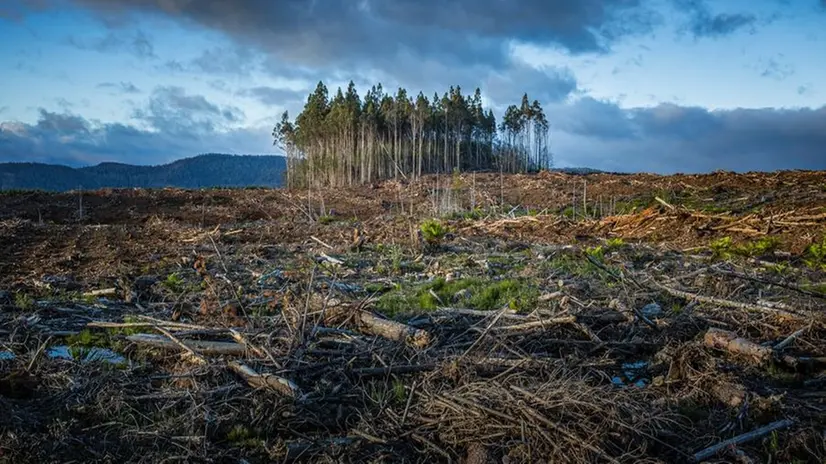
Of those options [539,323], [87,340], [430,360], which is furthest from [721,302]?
[87,340]

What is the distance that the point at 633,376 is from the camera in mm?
4504

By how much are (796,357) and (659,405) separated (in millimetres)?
1615

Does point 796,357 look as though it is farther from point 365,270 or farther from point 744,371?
point 365,270

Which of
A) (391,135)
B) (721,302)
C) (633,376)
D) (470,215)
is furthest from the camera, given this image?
(391,135)

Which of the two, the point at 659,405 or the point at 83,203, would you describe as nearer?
the point at 659,405

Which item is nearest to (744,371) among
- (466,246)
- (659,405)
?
(659,405)

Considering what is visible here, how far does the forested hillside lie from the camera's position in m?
54.1

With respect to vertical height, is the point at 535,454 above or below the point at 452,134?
below

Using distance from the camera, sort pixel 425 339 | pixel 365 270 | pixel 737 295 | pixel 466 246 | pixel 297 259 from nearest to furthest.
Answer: pixel 425 339 < pixel 737 295 < pixel 365 270 < pixel 297 259 < pixel 466 246

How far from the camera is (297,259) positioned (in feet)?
33.1

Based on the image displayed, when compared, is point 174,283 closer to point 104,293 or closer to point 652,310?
point 104,293

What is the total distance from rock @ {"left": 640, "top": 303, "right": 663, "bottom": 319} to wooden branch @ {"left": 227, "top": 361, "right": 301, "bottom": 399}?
3.72 meters

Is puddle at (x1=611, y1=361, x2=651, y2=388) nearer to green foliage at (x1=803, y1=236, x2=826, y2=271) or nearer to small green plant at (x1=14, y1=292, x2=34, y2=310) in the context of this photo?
green foliage at (x1=803, y1=236, x2=826, y2=271)

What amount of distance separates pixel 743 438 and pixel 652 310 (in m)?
2.68
